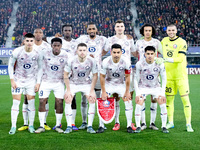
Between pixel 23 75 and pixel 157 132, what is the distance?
3.34 metres

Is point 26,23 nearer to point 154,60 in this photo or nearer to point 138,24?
point 138,24

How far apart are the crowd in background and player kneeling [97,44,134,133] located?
22550 millimetres

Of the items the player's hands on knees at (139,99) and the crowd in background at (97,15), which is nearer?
the player's hands on knees at (139,99)

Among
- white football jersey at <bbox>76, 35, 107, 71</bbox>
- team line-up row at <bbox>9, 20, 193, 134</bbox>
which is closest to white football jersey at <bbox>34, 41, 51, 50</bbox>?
team line-up row at <bbox>9, 20, 193, 134</bbox>

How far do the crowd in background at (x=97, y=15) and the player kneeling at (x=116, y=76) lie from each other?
22550 millimetres

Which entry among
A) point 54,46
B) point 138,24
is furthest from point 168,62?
point 138,24

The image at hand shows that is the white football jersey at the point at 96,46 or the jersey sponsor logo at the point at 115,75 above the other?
the white football jersey at the point at 96,46

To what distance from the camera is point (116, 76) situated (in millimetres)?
6859

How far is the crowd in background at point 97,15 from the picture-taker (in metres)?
30.1

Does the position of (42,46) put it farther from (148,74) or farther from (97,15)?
(97,15)

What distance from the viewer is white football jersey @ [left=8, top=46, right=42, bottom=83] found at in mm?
6727

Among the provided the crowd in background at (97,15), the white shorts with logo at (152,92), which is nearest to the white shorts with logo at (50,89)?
the white shorts with logo at (152,92)

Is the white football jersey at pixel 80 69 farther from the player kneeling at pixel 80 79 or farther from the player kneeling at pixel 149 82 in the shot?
the player kneeling at pixel 149 82

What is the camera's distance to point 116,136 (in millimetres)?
6371
